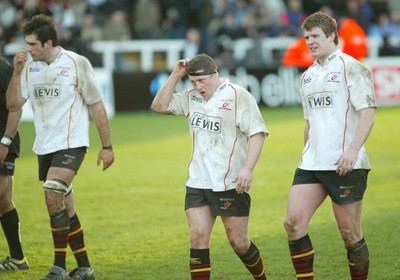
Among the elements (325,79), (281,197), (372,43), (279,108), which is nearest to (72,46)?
(279,108)

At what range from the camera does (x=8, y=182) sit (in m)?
9.54

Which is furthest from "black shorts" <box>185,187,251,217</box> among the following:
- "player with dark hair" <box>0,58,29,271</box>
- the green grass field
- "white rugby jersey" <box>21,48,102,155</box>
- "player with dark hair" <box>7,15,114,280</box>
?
"player with dark hair" <box>0,58,29,271</box>

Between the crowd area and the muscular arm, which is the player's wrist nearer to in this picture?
the muscular arm

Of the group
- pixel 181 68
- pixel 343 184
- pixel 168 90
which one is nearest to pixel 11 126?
pixel 168 90

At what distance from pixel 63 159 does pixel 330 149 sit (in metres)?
2.55

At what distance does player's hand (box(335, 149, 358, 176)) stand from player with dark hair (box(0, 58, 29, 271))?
133 inches

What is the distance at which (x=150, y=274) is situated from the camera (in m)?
9.16

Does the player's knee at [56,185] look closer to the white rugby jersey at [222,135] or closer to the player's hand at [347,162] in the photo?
the white rugby jersey at [222,135]

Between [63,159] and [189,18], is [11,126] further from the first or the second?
[189,18]

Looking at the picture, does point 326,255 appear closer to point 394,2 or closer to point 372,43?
point 372,43

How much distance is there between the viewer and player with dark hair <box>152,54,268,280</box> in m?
7.80

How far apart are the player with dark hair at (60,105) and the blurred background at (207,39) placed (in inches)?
591

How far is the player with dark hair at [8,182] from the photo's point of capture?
30.7ft

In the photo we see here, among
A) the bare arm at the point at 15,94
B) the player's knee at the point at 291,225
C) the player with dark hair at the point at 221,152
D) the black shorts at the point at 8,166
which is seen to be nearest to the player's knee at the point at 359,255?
the player's knee at the point at 291,225
